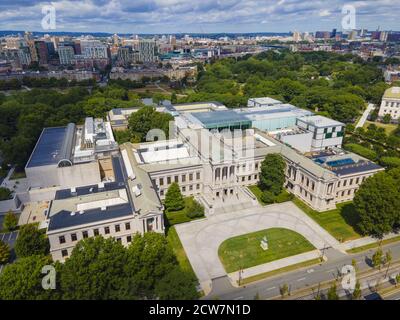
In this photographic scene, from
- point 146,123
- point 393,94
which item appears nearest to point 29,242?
point 146,123

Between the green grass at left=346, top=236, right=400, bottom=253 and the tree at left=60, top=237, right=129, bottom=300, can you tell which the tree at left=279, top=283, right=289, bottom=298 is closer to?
the green grass at left=346, top=236, right=400, bottom=253

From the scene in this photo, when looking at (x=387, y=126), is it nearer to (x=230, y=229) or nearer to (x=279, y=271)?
(x=230, y=229)

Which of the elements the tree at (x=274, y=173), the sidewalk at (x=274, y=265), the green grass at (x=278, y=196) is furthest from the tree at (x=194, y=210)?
the tree at (x=274, y=173)

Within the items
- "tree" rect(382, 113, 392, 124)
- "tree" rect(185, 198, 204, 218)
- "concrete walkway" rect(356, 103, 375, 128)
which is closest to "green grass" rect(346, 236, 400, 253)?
"tree" rect(185, 198, 204, 218)

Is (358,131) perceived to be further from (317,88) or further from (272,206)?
(272,206)
